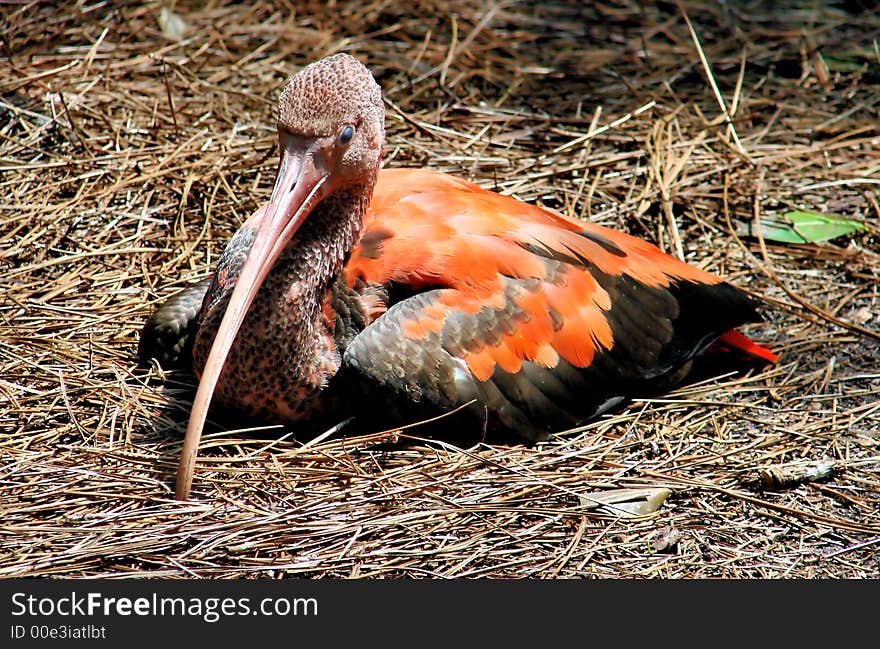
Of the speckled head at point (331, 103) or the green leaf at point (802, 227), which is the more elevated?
the speckled head at point (331, 103)

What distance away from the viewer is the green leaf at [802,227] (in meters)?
5.30

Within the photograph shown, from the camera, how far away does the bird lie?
11.8ft

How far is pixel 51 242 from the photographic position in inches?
192

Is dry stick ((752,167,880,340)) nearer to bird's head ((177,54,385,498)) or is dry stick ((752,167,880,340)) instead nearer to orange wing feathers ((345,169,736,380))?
orange wing feathers ((345,169,736,380))

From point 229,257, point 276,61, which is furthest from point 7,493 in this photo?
point 276,61

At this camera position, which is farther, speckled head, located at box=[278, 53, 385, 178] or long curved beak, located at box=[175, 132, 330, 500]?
speckled head, located at box=[278, 53, 385, 178]

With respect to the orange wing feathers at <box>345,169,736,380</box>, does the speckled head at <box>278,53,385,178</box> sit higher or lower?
higher

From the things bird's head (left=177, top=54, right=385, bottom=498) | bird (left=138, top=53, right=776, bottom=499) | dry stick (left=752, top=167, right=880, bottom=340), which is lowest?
dry stick (left=752, top=167, right=880, bottom=340)

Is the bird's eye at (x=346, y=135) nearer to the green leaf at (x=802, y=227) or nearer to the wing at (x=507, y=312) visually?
the wing at (x=507, y=312)

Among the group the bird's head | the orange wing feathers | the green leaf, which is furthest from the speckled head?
the green leaf

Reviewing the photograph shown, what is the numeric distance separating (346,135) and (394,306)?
617mm

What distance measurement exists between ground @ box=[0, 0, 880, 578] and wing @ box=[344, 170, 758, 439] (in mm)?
172

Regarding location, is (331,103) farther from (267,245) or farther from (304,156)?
(267,245)

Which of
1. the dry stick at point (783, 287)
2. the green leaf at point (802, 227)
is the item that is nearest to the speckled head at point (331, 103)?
the dry stick at point (783, 287)
